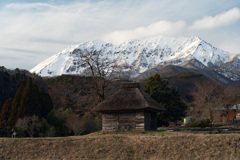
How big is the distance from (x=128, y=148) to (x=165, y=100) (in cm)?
2670

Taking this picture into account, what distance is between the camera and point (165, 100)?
Answer: 48688 millimetres

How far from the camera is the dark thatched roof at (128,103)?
3281cm

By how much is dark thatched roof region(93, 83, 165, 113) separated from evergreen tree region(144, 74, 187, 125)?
12.3 meters

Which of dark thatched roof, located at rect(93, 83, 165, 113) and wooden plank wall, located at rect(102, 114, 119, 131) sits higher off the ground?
dark thatched roof, located at rect(93, 83, 165, 113)

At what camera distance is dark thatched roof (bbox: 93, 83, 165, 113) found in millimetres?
32812

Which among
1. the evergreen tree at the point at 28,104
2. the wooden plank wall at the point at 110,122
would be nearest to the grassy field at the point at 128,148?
the wooden plank wall at the point at 110,122

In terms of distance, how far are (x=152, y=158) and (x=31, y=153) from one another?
8245 millimetres

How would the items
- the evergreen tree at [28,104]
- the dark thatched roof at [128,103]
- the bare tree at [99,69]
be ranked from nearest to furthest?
the dark thatched roof at [128,103] → the evergreen tree at [28,104] → the bare tree at [99,69]

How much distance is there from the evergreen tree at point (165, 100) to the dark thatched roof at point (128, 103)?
12.3 m

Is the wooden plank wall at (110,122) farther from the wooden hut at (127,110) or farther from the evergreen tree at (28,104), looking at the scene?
Result: the evergreen tree at (28,104)

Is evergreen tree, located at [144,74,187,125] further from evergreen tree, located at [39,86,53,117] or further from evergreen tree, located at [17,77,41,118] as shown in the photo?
evergreen tree, located at [17,77,41,118]

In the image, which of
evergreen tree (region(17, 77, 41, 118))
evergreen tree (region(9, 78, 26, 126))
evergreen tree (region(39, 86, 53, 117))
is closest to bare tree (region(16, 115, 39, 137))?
evergreen tree (region(17, 77, 41, 118))

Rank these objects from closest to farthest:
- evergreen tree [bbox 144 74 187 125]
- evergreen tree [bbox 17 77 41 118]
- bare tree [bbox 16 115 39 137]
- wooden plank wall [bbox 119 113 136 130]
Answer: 1. wooden plank wall [bbox 119 113 136 130]
2. bare tree [bbox 16 115 39 137]
3. evergreen tree [bbox 17 77 41 118]
4. evergreen tree [bbox 144 74 187 125]

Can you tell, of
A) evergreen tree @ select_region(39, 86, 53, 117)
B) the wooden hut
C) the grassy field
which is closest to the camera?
the grassy field
